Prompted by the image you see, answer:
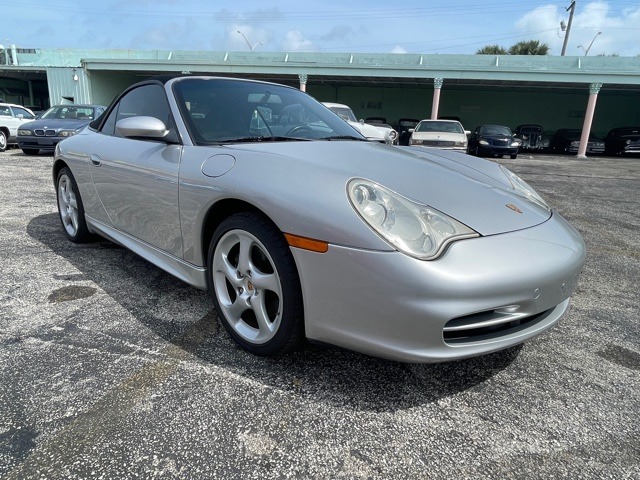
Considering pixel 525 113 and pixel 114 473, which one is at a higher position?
pixel 525 113

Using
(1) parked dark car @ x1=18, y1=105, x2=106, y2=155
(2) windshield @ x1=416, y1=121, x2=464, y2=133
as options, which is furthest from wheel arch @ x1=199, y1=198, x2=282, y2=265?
(2) windshield @ x1=416, y1=121, x2=464, y2=133

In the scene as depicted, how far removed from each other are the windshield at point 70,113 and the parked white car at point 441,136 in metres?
9.06

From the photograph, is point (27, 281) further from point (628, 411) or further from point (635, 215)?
point (635, 215)

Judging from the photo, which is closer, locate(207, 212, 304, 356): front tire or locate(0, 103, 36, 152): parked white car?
locate(207, 212, 304, 356): front tire

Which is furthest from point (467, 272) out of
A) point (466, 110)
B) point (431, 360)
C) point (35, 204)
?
point (466, 110)

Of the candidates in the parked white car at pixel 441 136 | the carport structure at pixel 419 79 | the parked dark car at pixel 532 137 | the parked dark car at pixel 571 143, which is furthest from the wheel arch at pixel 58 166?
the parked dark car at pixel 532 137

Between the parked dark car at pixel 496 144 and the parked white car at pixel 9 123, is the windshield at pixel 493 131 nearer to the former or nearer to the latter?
the parked dark car at pixel 496 144

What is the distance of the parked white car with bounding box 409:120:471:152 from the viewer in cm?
1261

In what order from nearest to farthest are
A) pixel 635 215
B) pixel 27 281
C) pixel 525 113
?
1. pixel 27 281
2. pixel 635 215
3. pixel 525 113

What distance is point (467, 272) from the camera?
5.31 ft

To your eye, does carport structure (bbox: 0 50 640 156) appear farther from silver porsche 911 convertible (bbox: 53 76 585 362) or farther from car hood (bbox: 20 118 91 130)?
silver porsche 911 convertible (bbox: 53 76 585 362)

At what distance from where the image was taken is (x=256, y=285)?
6.73 feet

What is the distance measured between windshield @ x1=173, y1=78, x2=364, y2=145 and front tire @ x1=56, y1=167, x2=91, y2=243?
1.61 metres

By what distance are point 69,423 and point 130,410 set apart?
0.71ft
